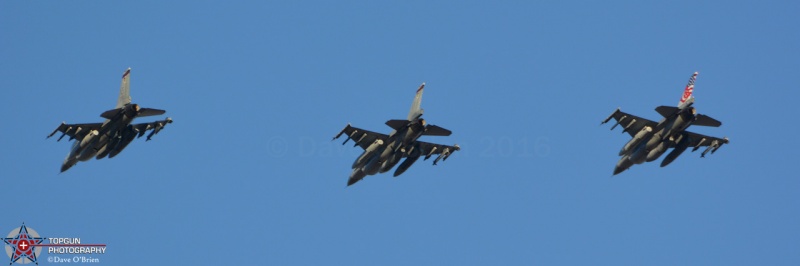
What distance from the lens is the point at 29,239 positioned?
351 ft

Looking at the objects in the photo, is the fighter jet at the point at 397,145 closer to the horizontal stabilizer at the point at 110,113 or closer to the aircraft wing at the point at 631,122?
the aircraft wing at the point at 631,122

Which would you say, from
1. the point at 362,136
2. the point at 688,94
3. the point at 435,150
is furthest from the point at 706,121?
the point at 362,136

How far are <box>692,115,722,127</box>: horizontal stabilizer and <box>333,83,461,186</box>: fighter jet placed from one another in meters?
13.2

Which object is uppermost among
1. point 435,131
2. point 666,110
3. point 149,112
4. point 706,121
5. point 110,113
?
point 149,112

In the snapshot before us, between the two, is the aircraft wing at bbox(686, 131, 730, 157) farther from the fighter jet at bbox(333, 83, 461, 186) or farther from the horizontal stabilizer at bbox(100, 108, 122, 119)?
the horizontal stabilizer at bbox(100, 108, 122, 119)

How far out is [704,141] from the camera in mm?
112562

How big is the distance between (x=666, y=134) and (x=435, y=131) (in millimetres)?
12497

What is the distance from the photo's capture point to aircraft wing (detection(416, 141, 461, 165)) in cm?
11294

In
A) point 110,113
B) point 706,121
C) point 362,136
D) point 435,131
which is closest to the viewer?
point 706,121

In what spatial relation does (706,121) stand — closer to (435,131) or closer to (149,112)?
(435,131)

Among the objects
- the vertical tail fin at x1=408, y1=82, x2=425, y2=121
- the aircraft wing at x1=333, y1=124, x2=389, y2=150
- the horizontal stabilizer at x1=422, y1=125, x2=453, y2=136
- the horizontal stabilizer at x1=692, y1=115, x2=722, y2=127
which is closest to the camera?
the vertical tail fin at x1=408, y1=82, x2=425, y2=121

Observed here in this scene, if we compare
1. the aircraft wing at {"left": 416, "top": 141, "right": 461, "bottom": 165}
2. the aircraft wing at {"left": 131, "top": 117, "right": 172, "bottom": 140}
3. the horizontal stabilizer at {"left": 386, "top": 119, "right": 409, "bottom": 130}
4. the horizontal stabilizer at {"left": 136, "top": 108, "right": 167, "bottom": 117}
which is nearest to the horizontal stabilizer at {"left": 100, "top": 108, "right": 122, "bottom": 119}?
the horizontal stabilizer at {"left": 136, "top": 108, "right": 167, "bottom": 117}

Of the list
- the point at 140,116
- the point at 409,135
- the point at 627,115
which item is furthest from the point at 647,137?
the point at 140,116

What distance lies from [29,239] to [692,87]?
36.0 metres
